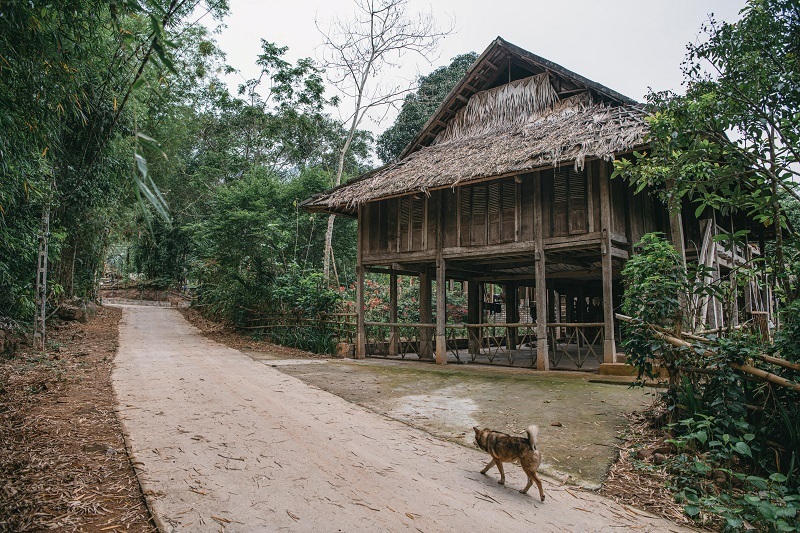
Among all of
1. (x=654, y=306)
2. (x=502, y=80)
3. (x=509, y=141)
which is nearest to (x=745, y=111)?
(x=654, y=306)

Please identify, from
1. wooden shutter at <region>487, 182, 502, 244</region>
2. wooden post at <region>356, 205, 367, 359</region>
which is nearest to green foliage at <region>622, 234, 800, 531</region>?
wooden shutter at <region>487, 182, 502, 244</region>

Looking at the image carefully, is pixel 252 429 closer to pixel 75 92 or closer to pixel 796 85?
pixel 75 92

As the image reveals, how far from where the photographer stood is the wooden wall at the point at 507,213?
28.5 feet

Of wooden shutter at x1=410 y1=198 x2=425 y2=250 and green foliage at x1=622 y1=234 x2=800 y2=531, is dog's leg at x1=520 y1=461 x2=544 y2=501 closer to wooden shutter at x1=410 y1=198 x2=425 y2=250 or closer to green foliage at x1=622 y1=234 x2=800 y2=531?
green foliage at x1=622 y1=234 x2=800 y2=531

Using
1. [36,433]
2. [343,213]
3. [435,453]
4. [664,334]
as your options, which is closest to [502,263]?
[343,213]

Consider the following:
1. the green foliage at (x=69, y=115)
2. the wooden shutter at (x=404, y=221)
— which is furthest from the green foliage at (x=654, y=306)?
the wooden shutter at (x=404, y=221)

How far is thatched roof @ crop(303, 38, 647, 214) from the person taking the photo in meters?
7.96

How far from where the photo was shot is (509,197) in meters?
9.55

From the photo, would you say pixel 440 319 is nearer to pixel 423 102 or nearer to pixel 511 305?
pixel 511 305

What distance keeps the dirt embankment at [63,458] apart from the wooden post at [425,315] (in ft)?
23.0

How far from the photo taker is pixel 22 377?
22.7 ft

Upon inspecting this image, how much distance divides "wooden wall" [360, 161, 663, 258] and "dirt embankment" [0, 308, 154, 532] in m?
Answer: 6.82

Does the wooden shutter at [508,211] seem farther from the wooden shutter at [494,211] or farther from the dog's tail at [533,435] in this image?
the dog's tail at [533,435]

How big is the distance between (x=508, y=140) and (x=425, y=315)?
504 cm
